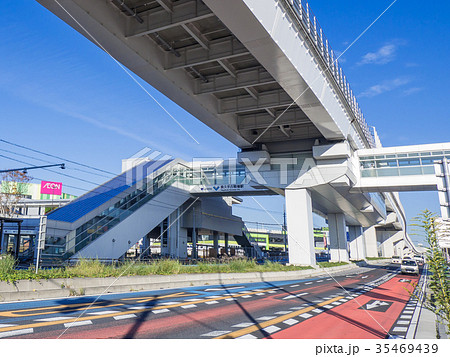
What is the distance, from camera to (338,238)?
48500mm

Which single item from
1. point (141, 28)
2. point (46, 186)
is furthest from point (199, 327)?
point (46, 186)

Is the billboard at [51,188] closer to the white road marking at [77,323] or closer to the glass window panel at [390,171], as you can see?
the glass window panel at [390,171]

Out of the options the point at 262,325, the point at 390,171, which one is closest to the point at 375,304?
the point at 262,325

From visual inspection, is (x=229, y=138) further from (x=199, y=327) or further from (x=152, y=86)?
(x=199, y=327)

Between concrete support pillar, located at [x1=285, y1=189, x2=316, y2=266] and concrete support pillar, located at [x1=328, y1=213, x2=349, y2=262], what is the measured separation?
19.8 metres

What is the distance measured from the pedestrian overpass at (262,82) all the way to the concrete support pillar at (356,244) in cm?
3340

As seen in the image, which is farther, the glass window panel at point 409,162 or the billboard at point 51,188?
the billboard at point 51,188

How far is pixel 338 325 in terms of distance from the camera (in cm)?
830

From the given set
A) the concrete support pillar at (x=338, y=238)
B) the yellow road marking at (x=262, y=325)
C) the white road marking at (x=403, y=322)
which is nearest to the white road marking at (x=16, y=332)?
the yellow road marking at (x=262, y=325)

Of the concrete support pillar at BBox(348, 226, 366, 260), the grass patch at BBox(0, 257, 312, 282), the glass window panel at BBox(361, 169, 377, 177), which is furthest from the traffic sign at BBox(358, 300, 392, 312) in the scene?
the concrete support pillar at BBox(348, 226, 366, 260)

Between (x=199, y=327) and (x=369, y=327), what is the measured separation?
4158mm

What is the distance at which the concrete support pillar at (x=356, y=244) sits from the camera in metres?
65.9

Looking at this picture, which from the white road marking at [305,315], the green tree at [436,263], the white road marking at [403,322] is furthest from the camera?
the white road marking at [305,315]

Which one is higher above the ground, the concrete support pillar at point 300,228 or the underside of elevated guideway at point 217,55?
the underside of elevated guideway at point 217,55
